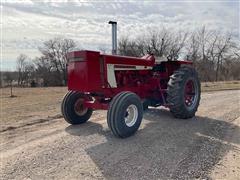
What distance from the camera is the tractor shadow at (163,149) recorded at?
426cm

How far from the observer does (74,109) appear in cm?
720

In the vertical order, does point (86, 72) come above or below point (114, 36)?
below

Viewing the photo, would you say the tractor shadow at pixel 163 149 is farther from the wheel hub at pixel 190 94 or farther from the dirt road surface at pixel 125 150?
the wheel hub at pixel 190 94

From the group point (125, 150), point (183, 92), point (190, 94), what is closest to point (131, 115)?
point (125, 150)

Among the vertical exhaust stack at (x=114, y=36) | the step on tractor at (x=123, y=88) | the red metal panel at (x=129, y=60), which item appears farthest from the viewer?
the vertical exhaust stack at (x=114, y=36)

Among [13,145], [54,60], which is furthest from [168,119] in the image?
[54,60]

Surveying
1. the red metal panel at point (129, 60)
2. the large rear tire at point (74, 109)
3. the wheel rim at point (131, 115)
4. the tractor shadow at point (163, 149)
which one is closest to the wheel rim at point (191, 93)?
the tractor shadow at point (163, 149)

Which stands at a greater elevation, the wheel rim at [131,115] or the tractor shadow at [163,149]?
the wheel rim at [131,115]

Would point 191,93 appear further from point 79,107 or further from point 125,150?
point 125,150

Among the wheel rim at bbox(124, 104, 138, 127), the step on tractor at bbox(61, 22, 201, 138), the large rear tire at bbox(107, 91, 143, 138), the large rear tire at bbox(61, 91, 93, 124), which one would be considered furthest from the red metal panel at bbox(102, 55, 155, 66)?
the large rear tire at bbox(61, 91, 93, 124)

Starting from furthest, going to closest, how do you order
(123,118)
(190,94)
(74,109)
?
(190,94) → (74,109) → (123,118)

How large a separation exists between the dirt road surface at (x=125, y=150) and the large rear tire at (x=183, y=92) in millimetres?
287

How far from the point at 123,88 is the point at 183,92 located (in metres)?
1.55

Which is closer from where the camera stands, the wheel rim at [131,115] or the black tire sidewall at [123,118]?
the black tire sidewall at [123,118]
